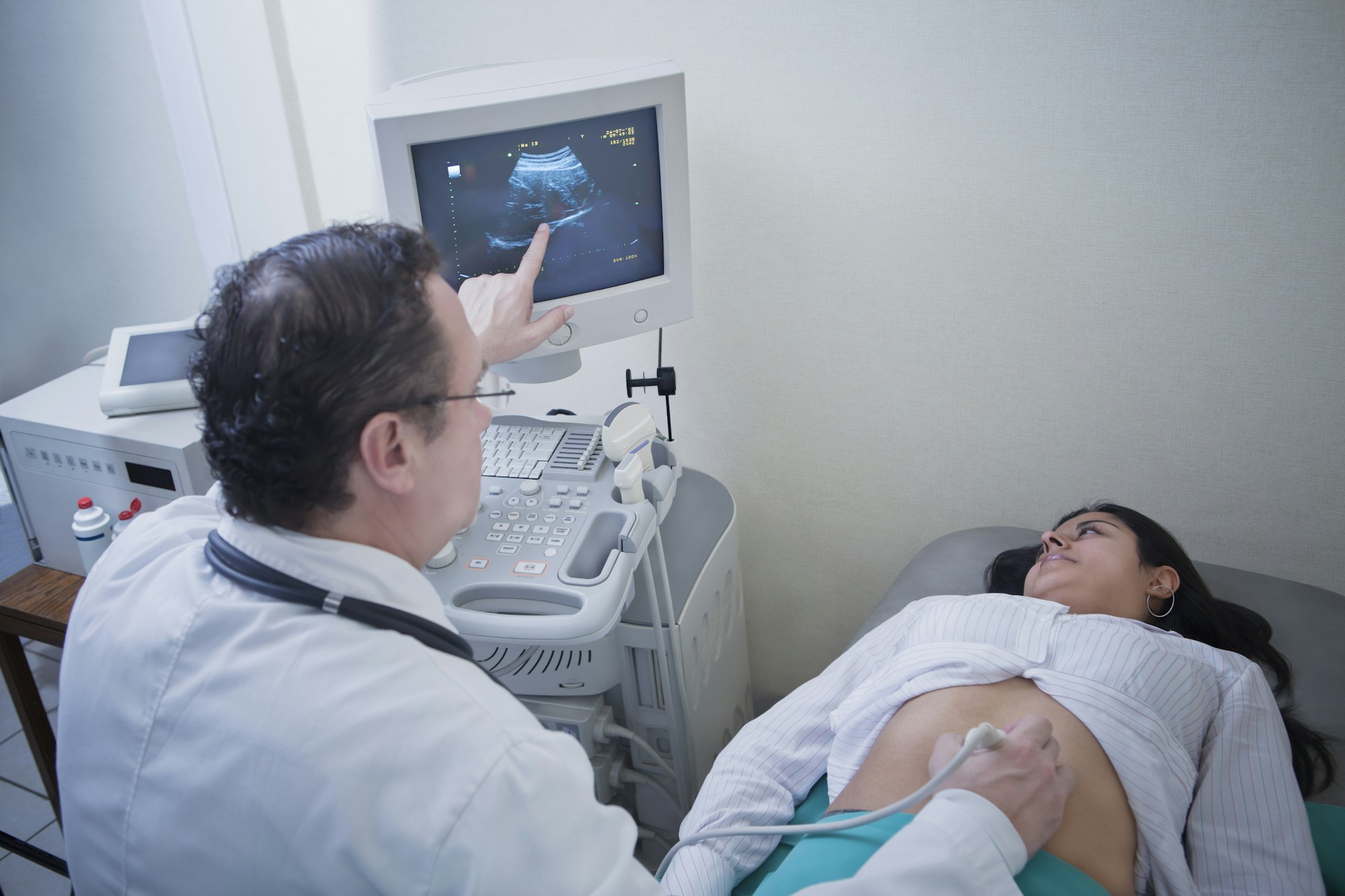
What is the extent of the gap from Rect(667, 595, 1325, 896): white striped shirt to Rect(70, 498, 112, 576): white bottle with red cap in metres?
1.16

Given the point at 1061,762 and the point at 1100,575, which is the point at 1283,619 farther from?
the point at 1061,762

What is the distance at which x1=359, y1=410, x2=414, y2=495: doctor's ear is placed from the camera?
0.77m

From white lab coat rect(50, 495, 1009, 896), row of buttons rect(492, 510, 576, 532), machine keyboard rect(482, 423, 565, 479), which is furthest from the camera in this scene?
machine keyboard rect(482, 423, 565, 479)

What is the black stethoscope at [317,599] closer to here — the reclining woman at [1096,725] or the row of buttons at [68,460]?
the reclining woman at [1096,725]

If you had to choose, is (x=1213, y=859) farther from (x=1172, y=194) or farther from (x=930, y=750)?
(x=1172, y=194)

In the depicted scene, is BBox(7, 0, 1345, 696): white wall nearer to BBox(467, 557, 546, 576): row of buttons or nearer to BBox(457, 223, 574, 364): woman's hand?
BBox(457, 223, 574, 364): woman's hand

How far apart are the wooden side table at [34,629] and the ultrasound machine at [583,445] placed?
30.9 inches

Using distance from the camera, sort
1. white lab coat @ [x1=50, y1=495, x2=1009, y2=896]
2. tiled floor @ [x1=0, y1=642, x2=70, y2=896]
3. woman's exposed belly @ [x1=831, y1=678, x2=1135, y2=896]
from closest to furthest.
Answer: white lab coat @ [x1=50, y1=495, x2=1009, y2=896] < woman's exposed belly @ [x1=831, y1=678, x2=1135, y2=896] < tiled floor @ [x1=0, y1=642, x2=70, y2=896]

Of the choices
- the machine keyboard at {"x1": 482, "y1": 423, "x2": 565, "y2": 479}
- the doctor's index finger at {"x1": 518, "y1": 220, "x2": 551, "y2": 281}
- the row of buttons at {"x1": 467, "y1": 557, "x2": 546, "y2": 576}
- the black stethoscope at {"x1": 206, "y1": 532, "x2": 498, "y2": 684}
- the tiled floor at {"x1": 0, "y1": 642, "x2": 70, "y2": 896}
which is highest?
the doctor's index finger at {"x1": 518, "y1": 220, "x2": 551, "y2": 281}

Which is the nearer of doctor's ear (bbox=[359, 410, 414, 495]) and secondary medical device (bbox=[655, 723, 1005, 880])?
doctor's ear (bbox=[359, 410, 414, 495])

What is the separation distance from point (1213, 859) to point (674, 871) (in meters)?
0.67

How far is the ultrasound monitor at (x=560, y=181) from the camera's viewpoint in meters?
1.35

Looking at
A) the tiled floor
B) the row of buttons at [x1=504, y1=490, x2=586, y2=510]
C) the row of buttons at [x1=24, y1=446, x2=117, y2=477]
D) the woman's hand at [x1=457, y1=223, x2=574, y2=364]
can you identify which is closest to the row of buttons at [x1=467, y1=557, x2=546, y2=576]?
the row of buttons at [x1=504, y1=490, x2=586, y2=510]

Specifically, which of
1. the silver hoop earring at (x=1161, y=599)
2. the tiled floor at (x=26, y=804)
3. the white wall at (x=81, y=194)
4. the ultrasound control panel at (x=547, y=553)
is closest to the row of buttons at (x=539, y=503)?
the ultrasound control panel at (x=547, y=553)
